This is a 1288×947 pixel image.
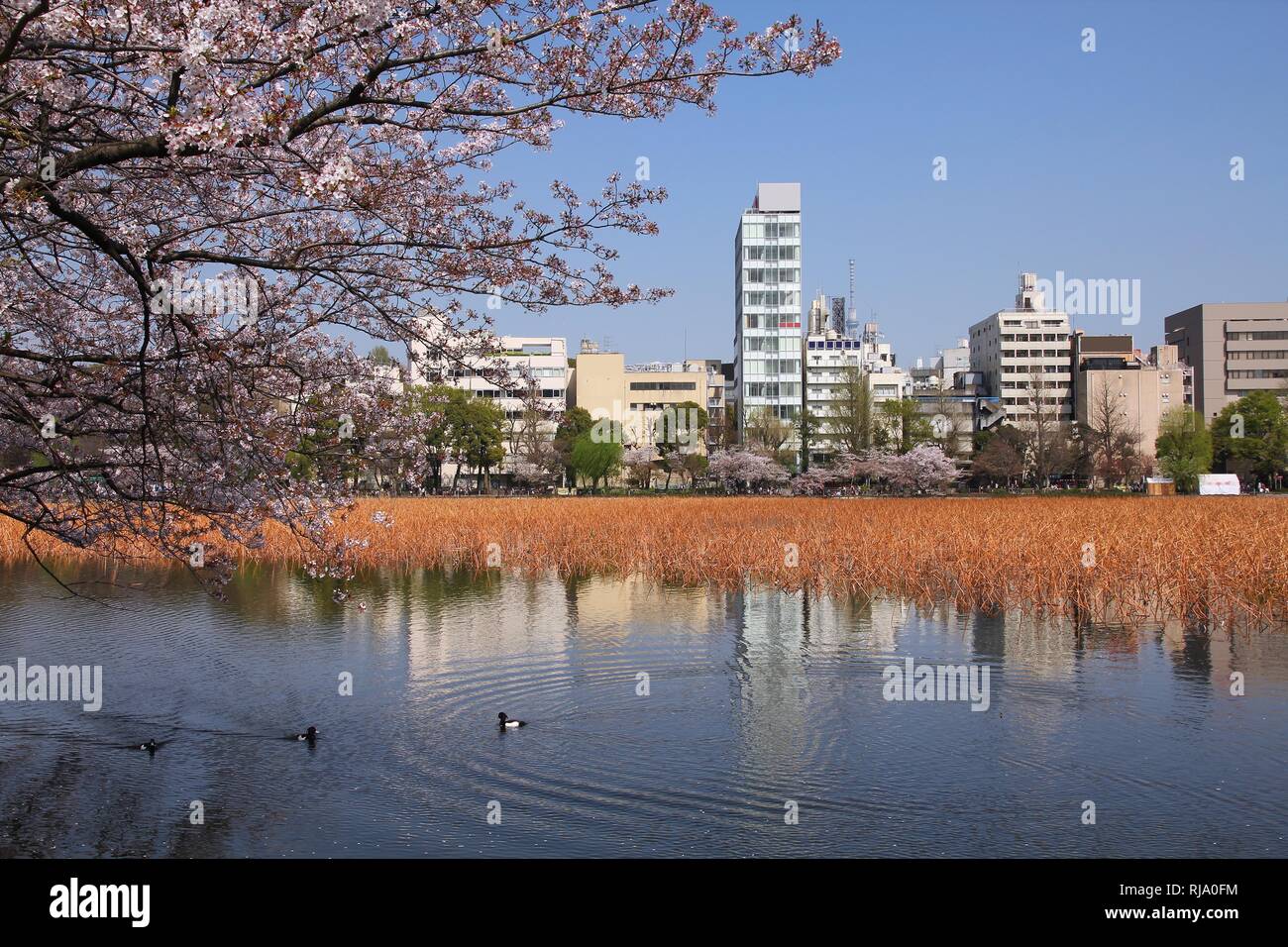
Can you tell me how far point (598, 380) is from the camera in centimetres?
9988

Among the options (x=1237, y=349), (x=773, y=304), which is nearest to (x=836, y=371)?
(x=773, y=304)

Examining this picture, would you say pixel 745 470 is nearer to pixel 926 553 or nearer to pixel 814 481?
pixel 814 481

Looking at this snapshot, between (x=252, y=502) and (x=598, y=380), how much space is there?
301 ft

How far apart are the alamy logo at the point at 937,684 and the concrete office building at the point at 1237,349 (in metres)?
115

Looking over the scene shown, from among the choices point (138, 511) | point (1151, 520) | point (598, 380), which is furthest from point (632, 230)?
point (598, 380)

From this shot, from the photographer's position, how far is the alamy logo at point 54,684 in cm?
1233

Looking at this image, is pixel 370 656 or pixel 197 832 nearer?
pixel 197 832

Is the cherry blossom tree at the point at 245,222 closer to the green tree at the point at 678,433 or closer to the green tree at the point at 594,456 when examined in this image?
the green tree at the point at 594,456

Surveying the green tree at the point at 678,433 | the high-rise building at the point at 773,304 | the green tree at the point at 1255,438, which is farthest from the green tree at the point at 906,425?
the green tree at the point at 1255,438

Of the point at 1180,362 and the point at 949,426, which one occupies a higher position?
the point at 1180,362
